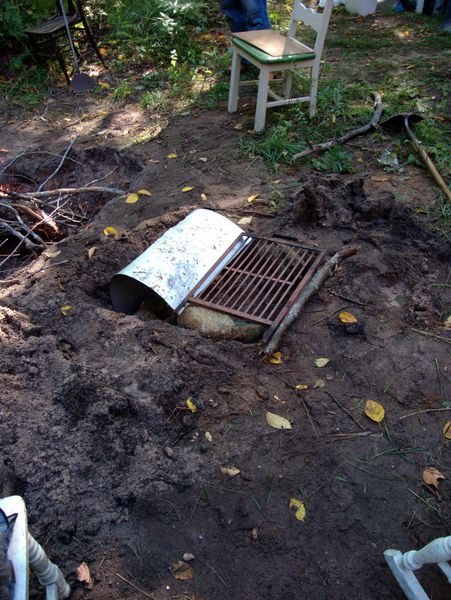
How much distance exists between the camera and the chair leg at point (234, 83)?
195 inches

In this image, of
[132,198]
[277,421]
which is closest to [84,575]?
[277,421]

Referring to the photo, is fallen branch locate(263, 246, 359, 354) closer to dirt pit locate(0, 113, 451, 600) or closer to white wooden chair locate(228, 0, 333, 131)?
dirt pit locate(0, 113, 451, 600)

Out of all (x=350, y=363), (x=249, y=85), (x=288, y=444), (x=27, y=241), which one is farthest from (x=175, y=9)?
(x=288, y=444)

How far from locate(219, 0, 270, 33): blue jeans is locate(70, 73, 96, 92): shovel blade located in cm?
186

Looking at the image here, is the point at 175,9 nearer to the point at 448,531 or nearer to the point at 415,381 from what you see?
the point at 415,381

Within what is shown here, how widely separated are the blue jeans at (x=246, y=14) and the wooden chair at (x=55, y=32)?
5.98 ft

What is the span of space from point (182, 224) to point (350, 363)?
1474mm

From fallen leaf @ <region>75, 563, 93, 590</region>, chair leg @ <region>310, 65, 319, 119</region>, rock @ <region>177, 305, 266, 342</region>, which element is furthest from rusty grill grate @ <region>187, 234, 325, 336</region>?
chair leg @ <region>310, 65, 319, 119</region>

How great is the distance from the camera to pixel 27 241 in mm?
3752

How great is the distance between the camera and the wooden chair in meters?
5.88

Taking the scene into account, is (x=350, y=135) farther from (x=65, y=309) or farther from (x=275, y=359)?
(x=65, y=309)

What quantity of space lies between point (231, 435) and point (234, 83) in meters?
3.97

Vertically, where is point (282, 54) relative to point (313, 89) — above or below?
above

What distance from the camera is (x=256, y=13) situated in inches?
211
